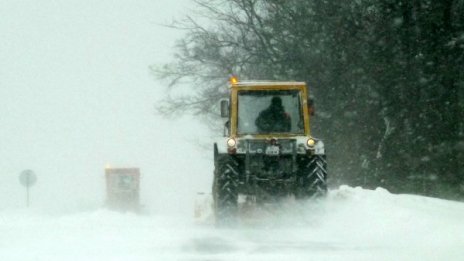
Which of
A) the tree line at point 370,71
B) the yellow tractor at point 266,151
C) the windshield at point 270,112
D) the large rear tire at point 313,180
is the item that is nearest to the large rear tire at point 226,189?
the yellow tractor at point 266,151

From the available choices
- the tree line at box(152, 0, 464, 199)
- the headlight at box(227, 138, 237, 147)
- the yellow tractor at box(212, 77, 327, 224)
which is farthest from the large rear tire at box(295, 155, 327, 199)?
the tree line at box(152, 0, 464, 199)

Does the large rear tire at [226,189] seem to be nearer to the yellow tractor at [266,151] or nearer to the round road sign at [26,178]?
the yellow tractor at [266,151]

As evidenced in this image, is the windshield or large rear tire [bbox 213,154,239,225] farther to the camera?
the windshield

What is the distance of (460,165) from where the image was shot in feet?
66.0

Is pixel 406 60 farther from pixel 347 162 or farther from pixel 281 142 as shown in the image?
pixel 281 142

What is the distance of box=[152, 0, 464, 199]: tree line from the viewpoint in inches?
813

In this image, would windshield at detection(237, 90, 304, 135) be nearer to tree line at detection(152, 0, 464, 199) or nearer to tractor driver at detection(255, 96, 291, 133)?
tractor driver at detection(255, 96, 291, 133)

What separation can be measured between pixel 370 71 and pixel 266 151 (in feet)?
34.3

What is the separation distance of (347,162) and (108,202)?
389 inches

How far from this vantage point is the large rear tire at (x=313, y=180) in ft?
45.9

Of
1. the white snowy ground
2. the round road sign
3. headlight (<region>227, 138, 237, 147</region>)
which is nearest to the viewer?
the white snowy ground

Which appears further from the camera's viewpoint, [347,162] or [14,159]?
[14,159]

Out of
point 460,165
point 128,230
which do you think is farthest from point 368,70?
point 128,230

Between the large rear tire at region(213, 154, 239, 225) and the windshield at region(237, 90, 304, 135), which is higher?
the windshield at region(237, 90, 304, 135)
